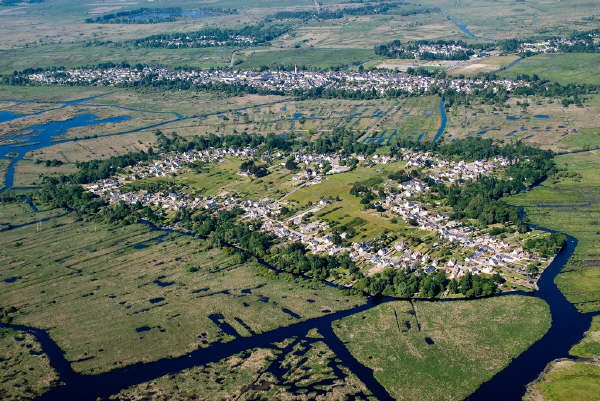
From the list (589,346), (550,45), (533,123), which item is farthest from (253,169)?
(550,45)

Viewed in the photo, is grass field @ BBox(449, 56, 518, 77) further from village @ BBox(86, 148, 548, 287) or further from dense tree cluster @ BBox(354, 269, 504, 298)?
dense tree cluster @ BBox(354, 269, 504, 298)

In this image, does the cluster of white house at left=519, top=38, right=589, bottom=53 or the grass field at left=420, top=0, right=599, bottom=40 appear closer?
the cluster of white house at left=519, top=38, right=589, bottom=53

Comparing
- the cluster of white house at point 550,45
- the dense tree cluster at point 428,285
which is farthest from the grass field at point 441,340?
the cluster of white house at point 550,45

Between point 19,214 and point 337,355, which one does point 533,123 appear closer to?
point 337,355

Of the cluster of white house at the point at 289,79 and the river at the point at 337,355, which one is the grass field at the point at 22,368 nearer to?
the river at the point at 337,355

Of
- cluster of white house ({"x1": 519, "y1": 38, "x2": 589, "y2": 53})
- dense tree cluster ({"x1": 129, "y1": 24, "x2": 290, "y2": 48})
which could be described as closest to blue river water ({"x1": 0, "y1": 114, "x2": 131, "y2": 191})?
dense tree cluster ({"x1": 129, "y1": 24, "x2": 290, "y2": 48})

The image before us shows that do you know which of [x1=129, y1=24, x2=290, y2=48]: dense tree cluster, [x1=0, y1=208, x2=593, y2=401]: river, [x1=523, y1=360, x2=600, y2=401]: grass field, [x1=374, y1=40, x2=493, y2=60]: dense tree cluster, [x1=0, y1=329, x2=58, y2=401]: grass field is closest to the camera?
[x1=523, y1=360, x2=600, y2=401]: grass field

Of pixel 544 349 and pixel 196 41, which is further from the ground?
pixel 196 41
